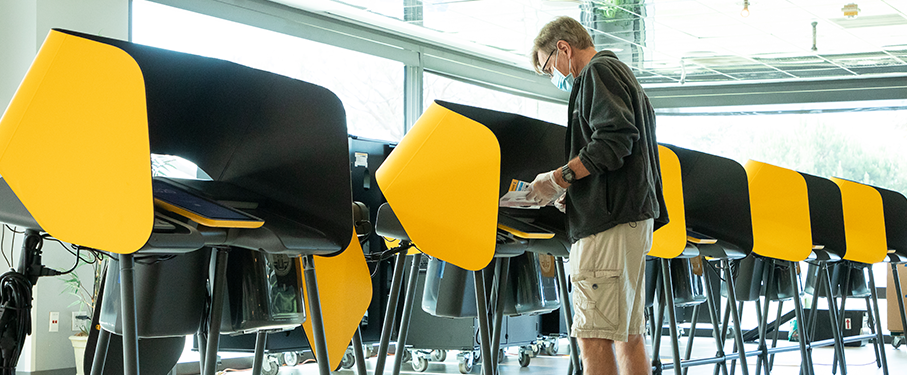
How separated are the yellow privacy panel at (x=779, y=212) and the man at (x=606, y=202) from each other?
51.3 inches

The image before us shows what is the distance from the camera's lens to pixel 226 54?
5.55 m

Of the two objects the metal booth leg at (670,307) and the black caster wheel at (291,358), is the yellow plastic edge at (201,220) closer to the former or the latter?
the metal booth leg at (670,307)

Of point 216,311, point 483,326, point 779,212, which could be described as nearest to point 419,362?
point 779,212

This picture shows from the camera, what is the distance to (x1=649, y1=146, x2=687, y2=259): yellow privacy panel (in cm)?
272

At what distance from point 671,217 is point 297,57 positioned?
4.00 m

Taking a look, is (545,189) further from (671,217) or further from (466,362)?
(466,362)

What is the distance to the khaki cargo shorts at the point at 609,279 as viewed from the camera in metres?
2.04

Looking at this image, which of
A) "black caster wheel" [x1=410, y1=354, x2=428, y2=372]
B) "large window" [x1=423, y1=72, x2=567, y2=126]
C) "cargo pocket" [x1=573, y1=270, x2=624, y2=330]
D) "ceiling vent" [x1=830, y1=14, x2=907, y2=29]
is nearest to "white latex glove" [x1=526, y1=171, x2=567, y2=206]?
"cargo pocket" [x1=573, y1=270, x2=624, y2=330]

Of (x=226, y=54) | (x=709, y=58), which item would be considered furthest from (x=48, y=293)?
(x=709, y=58)

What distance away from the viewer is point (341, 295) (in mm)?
2385

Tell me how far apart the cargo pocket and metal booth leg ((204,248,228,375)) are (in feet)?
3.24

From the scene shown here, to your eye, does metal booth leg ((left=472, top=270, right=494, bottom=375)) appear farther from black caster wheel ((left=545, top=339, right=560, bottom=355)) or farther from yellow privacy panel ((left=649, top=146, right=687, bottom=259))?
black caster wheel ((left=545, top=339, right=560, bottom=355))

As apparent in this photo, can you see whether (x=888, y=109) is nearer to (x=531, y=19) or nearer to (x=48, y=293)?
(x=531, y=19)

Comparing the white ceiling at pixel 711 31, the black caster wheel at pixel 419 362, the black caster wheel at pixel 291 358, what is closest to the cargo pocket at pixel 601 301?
the black caster wheel at pixel 419 362
